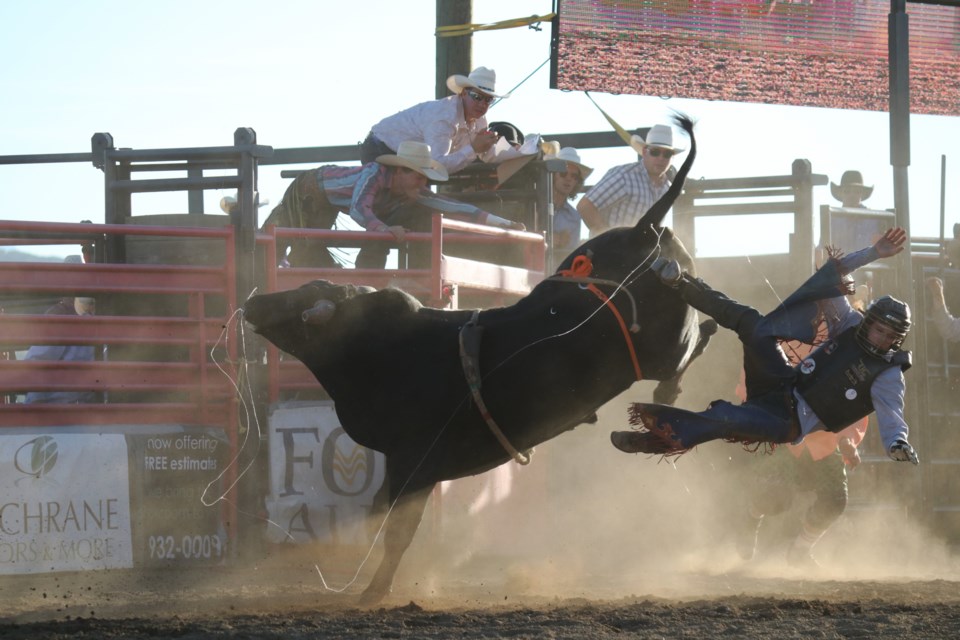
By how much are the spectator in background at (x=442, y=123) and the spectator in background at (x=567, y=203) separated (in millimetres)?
905

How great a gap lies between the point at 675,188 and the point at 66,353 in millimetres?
4459

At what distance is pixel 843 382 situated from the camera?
5.85 metres

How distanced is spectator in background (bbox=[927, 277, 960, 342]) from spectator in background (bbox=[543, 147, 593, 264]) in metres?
2.91

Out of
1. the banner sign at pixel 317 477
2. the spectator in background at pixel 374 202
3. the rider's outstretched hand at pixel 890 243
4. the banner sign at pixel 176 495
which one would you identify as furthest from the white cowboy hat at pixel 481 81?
the rider's outstretched hand at pixel 890 243

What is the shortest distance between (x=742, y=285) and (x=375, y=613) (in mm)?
5100

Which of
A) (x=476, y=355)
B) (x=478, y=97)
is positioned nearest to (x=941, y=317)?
(x=478, y=97)

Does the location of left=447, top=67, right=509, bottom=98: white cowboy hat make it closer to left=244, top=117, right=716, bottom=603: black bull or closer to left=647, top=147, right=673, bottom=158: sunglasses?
left=647, top=147, right=673, bottom=158: sunglasses

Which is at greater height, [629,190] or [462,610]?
[629,190]

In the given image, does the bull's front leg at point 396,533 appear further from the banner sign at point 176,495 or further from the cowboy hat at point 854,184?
the cowboy hat at point 854,184

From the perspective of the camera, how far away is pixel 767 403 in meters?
5.97

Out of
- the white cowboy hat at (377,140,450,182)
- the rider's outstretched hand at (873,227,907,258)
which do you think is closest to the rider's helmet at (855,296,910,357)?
the rider's outstretched hand at (873,227,907,258)

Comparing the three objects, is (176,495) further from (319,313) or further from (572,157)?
(572,157)

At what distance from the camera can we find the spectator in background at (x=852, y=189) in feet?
34.2

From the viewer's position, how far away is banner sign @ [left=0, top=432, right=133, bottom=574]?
7.03 meters
